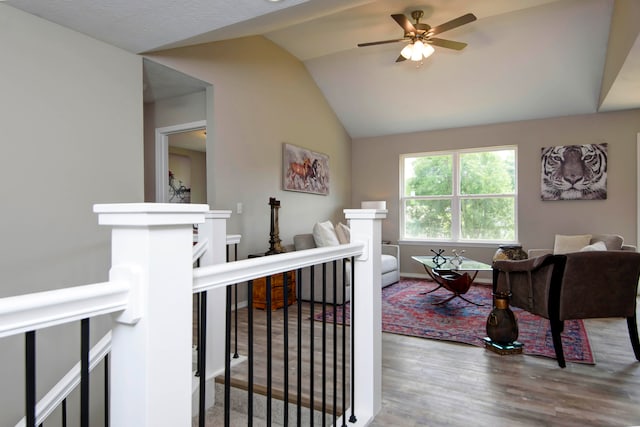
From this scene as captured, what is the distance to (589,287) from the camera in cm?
255

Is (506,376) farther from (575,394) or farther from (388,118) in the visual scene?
(388,118)

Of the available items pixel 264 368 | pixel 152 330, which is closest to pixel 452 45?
pixel 264 368

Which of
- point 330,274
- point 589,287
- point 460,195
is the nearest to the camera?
point 589,287

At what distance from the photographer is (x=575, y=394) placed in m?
A: 2.14

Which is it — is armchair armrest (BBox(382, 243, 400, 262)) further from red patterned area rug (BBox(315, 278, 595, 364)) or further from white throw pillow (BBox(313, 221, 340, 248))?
white throw pillow (BBox(313, 221, 340, 248))

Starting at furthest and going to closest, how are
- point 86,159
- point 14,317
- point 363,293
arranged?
point 86,159, point 363,293, point 14,317

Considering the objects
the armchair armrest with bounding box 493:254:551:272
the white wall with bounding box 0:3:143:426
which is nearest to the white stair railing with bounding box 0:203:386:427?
the white wall with bounding box 0:3:143:426

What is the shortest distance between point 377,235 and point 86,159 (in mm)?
2205

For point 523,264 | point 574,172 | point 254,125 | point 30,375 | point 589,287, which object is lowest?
point 589,287

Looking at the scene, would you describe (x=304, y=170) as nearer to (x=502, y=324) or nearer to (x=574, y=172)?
(x=502, y=324)

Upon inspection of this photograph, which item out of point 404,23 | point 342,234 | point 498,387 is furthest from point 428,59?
point 498,387

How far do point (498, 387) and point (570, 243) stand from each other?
11.5 feet

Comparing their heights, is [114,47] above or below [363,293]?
above

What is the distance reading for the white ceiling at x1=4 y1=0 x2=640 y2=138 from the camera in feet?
7.95
